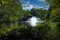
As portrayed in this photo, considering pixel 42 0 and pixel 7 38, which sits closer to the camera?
pixel 7 38

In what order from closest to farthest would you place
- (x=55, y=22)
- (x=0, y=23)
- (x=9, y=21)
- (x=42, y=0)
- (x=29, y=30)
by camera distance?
1. (x=29, y=30)
2. (x=55, y=22)
3. (x=42, y=0)
4. (x=0, y=23)
5. (x=9, y=21)

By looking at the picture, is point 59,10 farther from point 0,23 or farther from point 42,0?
point 0,23

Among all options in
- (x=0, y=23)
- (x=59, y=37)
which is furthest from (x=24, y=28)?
(x=0, y=23)

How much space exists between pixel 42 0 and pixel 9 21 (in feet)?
20.0

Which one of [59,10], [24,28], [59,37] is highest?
[59,10]

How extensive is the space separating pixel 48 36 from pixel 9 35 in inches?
91.4

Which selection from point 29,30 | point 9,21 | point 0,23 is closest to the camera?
point 29,30

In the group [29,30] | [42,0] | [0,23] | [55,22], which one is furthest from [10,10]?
[29,30]

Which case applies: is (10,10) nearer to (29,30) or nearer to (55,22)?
(55,22)

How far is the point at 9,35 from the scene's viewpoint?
1124 cm

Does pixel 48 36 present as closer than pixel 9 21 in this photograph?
Yes

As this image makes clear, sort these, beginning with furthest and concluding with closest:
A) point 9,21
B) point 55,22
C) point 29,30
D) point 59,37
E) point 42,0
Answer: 1. point 9,21
2. point 42,0
3. point 55,22
4. point 59,37
5. point 29,30

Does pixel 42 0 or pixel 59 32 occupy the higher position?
pixel 42 0

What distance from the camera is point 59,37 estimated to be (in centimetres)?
1216
